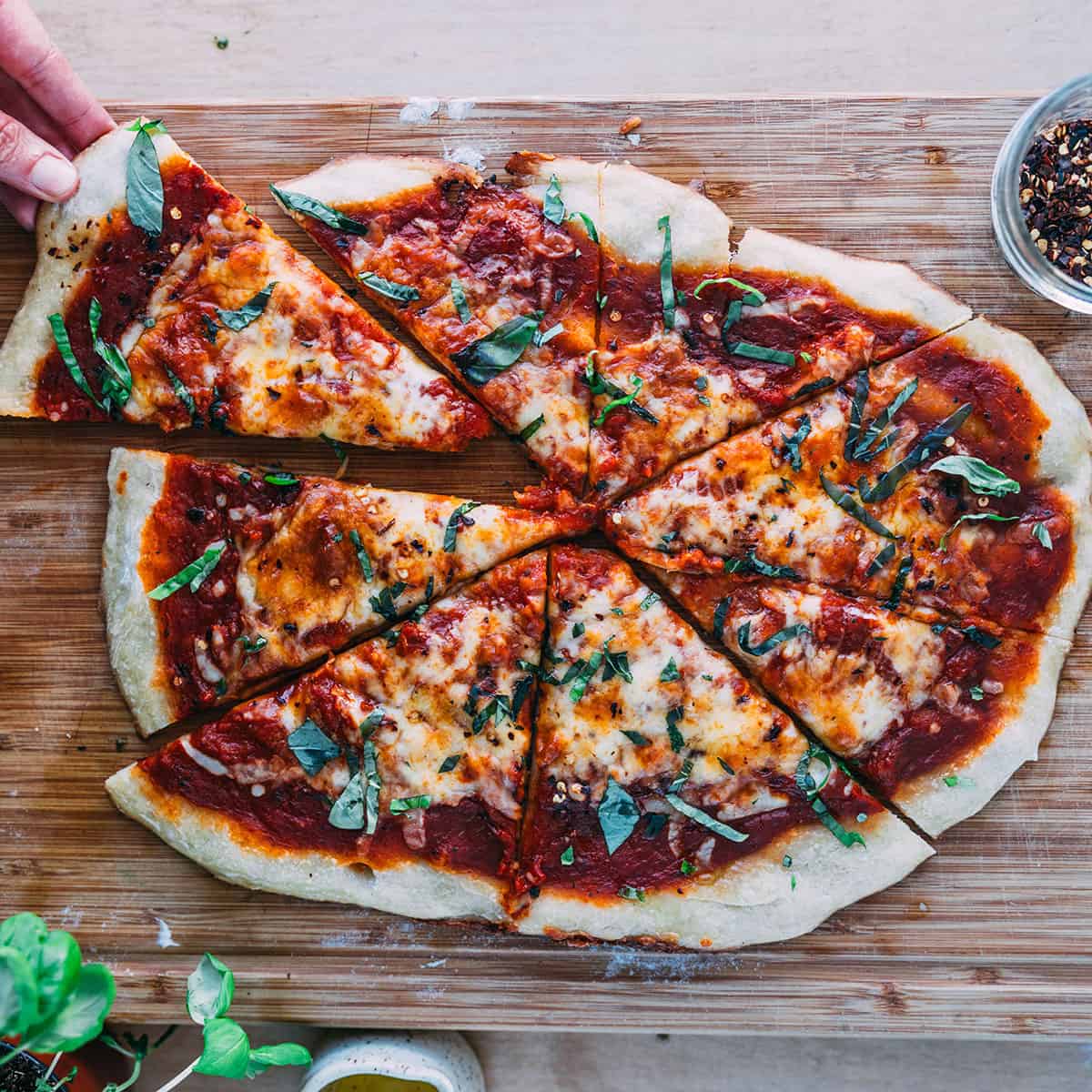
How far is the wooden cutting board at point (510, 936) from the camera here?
4672mm

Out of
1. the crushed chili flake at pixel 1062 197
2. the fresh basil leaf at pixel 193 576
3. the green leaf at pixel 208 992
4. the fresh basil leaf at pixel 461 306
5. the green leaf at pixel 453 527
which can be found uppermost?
the fresh basil leaf at pixel 461 306

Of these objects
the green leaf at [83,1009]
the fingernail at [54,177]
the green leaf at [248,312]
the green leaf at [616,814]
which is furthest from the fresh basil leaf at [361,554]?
the fingernail at [54,177]

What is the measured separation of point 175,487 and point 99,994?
2137 millimetres

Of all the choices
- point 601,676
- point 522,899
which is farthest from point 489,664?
point 522,899

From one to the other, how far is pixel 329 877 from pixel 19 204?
3323mm

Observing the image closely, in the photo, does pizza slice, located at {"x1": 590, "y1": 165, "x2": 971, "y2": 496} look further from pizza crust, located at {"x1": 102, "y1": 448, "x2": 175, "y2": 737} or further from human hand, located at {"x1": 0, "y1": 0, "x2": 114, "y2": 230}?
human hand, located at {"x1": 0, "y1": 0, "x2": 114, "y2": 230}

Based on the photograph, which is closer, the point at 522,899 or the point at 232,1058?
the point at 232,1058

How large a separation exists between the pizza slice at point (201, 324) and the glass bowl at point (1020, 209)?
248cm

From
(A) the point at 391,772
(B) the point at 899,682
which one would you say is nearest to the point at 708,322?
(B) the point at 899,682

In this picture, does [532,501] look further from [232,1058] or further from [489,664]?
[232,1058]

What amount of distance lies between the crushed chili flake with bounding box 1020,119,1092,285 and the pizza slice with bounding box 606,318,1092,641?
393 mm

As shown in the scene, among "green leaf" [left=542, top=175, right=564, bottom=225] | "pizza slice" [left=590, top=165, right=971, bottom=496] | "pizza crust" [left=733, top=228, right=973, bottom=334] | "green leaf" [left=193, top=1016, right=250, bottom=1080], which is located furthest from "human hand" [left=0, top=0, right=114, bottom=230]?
"green leaf" [left=193, top=1016, right=250, bottom=1080]

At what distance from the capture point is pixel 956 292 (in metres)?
4.77

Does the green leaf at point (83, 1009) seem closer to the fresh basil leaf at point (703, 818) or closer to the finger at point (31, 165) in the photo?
the fresh basil leaf at point (703, 818)
